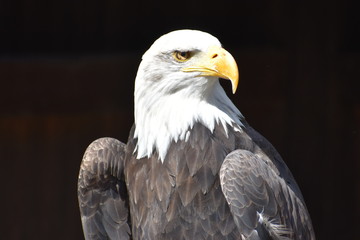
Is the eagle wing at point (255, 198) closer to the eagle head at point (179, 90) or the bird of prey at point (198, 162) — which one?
the bird of prey at point (198, 162)

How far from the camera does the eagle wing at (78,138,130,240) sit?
15.6 feet

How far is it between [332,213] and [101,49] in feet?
5.74

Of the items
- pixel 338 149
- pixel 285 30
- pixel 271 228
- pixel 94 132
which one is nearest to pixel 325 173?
pixel 338 149

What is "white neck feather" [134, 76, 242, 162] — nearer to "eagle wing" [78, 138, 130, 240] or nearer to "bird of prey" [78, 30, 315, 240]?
"bird of prey" [78, 30, 315, 240]

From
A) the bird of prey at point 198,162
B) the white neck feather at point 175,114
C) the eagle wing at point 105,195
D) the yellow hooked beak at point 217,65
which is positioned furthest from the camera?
the eagle wing at point 105,195

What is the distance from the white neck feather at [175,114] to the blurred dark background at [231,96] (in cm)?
158

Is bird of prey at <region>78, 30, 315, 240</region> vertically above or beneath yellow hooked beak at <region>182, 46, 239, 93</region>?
beneath

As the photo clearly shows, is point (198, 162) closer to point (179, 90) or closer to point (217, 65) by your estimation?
point (179, 90)

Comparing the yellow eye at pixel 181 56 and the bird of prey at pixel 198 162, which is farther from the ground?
the yellow eye at pixel 181 56

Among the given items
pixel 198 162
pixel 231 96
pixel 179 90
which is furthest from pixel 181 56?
pixel 231 96

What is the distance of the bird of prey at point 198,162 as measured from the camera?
4340mm

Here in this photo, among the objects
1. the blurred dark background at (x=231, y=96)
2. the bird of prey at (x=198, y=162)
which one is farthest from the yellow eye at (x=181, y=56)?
the blurred dark background at (x=231, y=96)

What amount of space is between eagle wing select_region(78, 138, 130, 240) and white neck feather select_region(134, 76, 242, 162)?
0.26 metres

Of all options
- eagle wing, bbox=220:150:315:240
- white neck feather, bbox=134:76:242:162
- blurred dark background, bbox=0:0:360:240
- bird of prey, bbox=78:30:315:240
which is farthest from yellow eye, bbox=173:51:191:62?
blurred dark background, bbox=0:0:360:240
